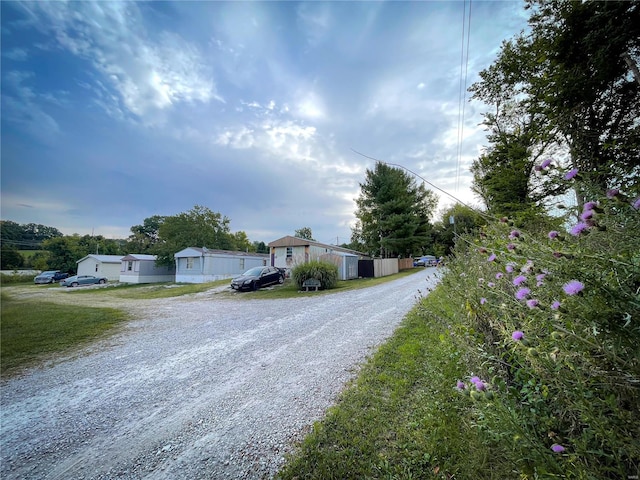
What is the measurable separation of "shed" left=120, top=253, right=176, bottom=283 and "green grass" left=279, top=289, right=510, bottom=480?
1244 inches

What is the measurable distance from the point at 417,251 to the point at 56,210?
3068 centimetres

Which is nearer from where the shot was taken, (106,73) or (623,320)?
(623,320)

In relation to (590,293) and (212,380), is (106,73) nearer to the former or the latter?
(212,380)

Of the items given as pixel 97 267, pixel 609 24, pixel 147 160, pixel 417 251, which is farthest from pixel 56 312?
pixel 417 251

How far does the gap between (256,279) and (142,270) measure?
20.8 m

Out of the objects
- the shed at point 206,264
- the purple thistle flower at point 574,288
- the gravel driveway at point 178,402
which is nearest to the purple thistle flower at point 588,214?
the purple thistle flower at point 574,288

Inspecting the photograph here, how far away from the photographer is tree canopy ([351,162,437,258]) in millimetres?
25969

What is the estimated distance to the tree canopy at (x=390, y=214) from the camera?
26.0 m

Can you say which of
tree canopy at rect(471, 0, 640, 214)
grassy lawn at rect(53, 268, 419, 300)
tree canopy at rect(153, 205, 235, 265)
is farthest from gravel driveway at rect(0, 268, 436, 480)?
tree canopy at rect(153, 205, 235, 265)

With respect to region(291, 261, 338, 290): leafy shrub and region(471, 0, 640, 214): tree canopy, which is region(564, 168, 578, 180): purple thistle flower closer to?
region(471, 0, 640, 214): tree canopy

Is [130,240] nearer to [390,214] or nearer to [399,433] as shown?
[390,214]

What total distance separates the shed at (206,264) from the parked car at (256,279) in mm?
9622

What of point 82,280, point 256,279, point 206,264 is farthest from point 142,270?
point 256,279

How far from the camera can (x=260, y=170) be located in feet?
41.9
